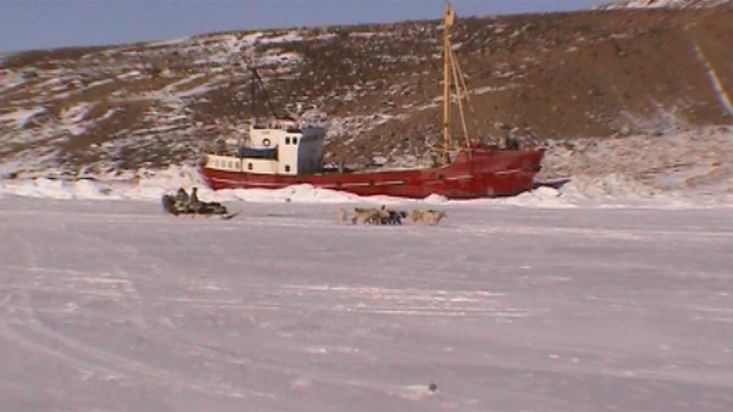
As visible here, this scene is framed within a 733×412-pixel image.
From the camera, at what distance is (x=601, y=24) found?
1843 inches

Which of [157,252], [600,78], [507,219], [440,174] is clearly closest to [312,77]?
[600,78]

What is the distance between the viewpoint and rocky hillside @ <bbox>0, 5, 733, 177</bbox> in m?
33.9

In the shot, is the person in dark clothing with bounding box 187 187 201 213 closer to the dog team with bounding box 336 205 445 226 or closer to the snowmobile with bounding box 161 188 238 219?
the snowmobile with bounding box 161 188 238 219

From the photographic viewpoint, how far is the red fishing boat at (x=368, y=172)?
78.7 ft

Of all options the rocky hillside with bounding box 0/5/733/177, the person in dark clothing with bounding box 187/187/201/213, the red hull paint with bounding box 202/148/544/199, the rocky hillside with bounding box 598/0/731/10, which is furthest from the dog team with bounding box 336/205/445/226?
the rocky hillside with bounding box 598/0/731/10

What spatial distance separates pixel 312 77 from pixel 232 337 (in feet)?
115

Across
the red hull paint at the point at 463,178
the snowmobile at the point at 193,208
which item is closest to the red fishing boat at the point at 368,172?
the red hull paint at the point at 463,178

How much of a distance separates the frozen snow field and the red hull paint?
5.86 metres

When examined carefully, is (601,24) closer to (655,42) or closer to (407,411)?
(655,42)

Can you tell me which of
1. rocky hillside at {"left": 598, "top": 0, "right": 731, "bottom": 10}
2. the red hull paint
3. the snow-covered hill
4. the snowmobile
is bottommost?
the snowmobile

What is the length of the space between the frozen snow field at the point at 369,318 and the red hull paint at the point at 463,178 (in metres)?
5.86

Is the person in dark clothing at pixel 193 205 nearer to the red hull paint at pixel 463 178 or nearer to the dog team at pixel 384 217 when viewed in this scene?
the dog team at pixel 384 217

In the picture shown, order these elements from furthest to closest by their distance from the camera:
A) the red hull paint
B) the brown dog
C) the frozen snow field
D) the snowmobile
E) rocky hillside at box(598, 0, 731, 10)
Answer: rocky hillside at box(598, 0, 731, 10) < the red hull paint < the snowmobile < the brown dog < the frozen snow field

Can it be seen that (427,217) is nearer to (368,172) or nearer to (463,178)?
(463,178)
